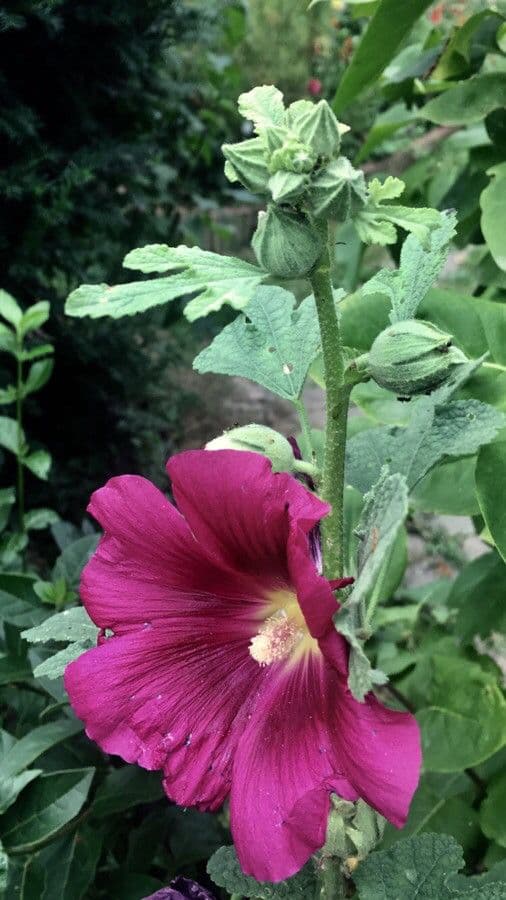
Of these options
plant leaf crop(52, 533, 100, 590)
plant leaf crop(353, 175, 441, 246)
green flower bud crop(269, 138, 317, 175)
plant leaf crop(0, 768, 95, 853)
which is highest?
green flower bud crop(269, 138, 317, 175)

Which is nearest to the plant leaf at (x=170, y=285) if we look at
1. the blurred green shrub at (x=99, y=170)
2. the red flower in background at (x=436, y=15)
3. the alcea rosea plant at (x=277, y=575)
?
the alcea rosea plant at (x=277, y=575)

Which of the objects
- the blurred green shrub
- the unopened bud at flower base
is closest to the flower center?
the unopened bud at flower base

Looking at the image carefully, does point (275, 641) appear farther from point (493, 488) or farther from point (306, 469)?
point (493, 488)

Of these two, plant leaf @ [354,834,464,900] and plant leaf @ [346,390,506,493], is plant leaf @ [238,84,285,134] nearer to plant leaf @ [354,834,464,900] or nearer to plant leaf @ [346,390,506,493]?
plant leaf @ [346,390,506,493]

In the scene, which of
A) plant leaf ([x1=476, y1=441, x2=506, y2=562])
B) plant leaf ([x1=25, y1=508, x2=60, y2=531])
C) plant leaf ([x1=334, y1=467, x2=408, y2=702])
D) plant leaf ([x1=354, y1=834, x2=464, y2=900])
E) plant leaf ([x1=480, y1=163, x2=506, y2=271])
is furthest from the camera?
plant leaf ([x1=25, y1=508, x2=60, y2=531])

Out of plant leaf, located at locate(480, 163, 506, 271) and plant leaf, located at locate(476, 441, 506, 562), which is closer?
plant leaf, located at locate(476, 441, 506, 562)

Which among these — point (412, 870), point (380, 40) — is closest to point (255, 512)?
point (412, 870)
